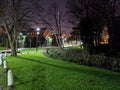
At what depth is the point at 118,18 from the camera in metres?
19.4

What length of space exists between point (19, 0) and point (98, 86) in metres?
21.1

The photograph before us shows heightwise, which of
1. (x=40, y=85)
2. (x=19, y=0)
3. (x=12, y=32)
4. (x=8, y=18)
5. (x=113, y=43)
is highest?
(x=19, y=0)

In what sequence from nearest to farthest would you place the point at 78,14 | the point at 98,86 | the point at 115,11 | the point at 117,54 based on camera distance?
the point at 98,86 < the point at 117,54 < the point at 115,11 < the point at 78,14

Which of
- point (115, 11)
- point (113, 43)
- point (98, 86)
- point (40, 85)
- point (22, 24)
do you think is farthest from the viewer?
point (22, 24)

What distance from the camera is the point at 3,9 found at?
2427 cm

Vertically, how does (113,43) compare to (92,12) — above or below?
below

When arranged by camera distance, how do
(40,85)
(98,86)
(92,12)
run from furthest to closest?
(92,12) < (40,85) < (98,86)

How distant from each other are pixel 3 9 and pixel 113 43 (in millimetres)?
14383

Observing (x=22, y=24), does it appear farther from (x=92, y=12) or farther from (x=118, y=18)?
(x=118, y=18)

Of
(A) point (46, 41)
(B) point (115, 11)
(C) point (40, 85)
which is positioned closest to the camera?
(C) point (40, 85)

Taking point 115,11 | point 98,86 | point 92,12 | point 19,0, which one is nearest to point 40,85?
point 98,86

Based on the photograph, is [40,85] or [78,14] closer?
[40,85]

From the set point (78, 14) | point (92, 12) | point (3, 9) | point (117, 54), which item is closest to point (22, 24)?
point (3, 9)

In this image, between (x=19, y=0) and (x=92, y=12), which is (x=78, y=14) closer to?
(x=92, y=12)
